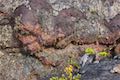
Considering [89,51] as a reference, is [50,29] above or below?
above

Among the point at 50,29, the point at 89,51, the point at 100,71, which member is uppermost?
the point at 50,29

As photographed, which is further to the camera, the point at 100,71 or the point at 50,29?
the point at 50,29

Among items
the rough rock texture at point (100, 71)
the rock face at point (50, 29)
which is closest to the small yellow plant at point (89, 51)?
the rock face at point (50, 29)

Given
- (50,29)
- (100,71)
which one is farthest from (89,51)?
(100,71)

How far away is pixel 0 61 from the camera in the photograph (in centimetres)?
737

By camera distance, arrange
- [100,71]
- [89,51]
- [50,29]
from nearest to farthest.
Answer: [100,71] → [50,29] → [89,51]

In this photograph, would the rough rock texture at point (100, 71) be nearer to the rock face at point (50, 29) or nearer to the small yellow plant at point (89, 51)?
the small yellow plant at point (89, 51)

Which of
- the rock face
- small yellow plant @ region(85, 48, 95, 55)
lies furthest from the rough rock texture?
the rock face

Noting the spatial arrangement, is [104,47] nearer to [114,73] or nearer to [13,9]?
[114,73]

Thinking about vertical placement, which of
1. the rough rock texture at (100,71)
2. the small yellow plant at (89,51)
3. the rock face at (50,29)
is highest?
the rock face at (50,29)

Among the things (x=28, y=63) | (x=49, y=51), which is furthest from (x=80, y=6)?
(x=28, y=63)

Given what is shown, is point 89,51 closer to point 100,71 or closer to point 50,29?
point 50,29

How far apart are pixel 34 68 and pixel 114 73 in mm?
2096

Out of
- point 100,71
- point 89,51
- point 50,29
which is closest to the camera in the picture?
point 100,71
